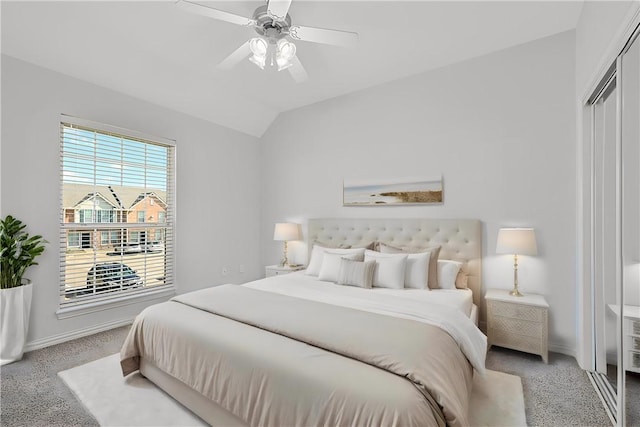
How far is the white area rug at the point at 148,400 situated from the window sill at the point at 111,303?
83 cm

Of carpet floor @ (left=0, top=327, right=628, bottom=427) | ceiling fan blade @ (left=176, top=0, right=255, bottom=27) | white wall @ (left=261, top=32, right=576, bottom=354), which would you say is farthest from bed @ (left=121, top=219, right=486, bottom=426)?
ceiling fan blade @ (left=176, top=0, right=255, bottom=27)

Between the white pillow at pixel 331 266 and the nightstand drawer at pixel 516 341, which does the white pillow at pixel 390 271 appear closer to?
the white pillow at pixel 331 266

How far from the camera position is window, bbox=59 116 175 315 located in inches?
123

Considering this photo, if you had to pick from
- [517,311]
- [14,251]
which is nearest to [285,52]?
[14,251]

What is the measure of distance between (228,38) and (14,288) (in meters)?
2.85

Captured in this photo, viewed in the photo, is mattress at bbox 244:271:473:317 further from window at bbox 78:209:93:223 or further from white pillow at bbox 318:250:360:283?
window at bbox 78:209:93:223

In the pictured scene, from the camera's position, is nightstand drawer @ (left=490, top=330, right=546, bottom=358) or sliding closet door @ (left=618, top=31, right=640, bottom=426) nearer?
sliding closet door @ (left=618, top=31, right=640, bottom=426)

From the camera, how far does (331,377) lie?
4.53 feet

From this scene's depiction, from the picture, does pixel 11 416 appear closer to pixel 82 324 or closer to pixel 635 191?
pixel 82 324

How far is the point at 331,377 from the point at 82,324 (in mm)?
3138

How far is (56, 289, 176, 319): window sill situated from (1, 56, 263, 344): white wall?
62 mm

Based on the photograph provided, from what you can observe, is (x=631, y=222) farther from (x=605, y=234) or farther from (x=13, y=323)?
(x=13, y=323)

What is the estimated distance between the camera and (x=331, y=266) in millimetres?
3262

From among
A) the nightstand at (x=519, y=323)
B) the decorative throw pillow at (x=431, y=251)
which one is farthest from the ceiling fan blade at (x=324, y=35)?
the nightstand at (x=519, y=323)
